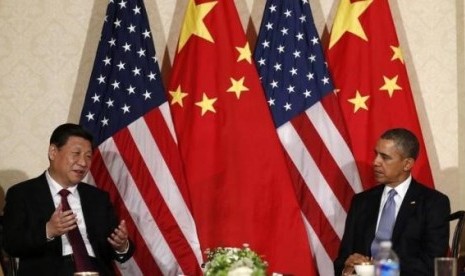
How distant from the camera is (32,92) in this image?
6.44 m

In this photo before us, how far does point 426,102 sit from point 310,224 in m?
1.32

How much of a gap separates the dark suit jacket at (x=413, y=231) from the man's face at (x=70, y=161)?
173 centimetres

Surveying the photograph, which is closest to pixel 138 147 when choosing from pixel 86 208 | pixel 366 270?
pixel 86 208

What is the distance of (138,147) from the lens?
241 inches

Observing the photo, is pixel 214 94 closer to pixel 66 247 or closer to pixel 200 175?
pixel 200 175

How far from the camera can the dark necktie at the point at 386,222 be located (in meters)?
5.53

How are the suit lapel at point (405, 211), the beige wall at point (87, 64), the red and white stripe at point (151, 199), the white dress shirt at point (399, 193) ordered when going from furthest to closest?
the beige wall at point (87, 64), the red and white stripe at point (151, 199), the white dress shirt at point (399, 193), the suit lapel at point (405, 211)

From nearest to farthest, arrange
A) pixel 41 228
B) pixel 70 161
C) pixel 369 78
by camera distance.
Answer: pixel 41 228
pixel 70 161
pixel 369 78

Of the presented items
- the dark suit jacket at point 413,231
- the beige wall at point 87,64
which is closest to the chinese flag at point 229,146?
the beige wall at point 87,64

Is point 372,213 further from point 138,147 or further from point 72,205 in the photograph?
point 72,205

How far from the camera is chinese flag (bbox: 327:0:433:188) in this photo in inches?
245

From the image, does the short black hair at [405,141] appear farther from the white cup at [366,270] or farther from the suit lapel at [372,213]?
the white cup at [366,270]

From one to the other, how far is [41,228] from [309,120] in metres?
2.14

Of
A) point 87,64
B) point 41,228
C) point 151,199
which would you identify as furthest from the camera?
point 87,64
